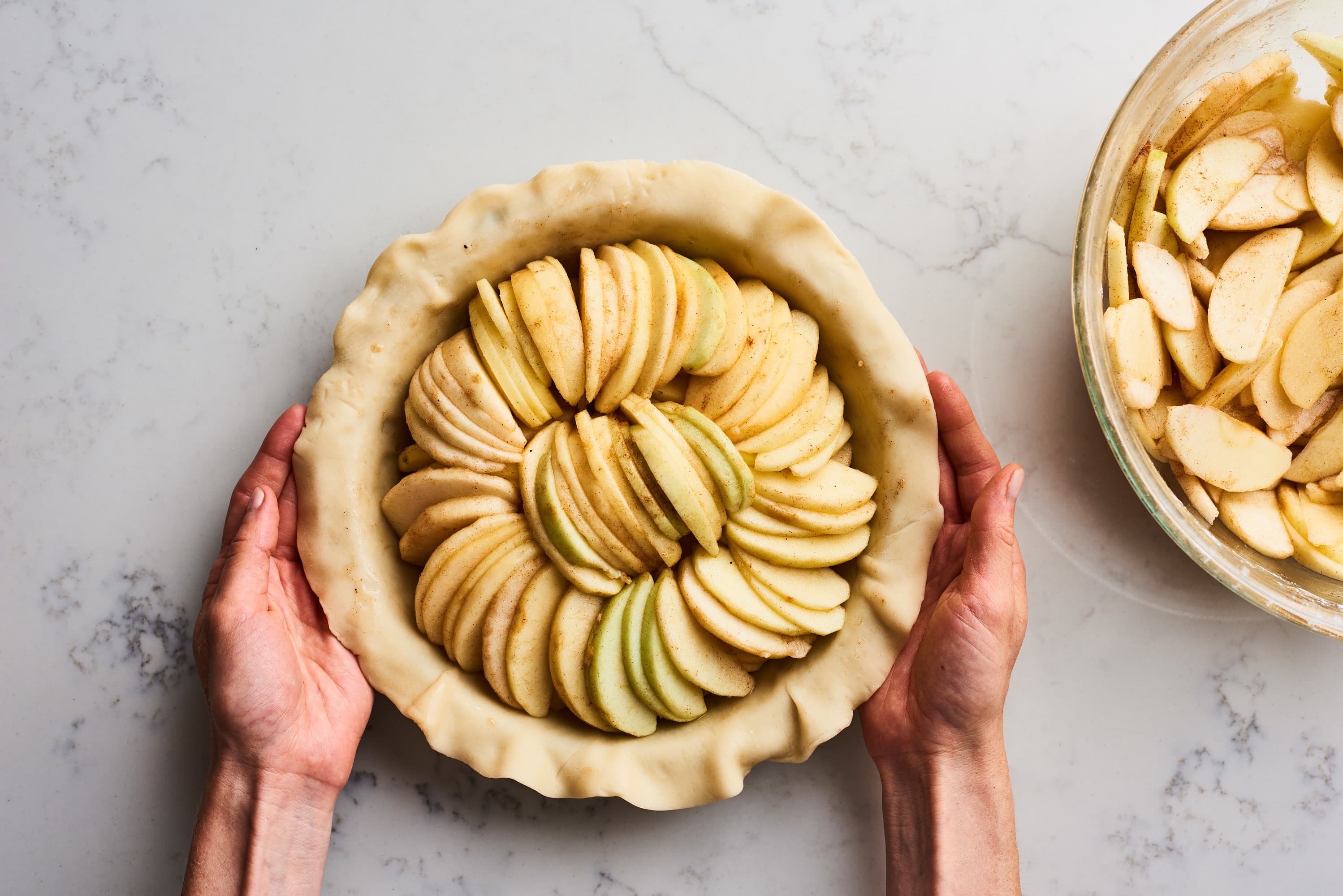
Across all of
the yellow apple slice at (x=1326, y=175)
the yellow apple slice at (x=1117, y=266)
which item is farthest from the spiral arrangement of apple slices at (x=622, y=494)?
the yellow apple slice at (x=1326, y=175)

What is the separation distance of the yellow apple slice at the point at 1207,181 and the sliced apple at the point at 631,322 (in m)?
1.41

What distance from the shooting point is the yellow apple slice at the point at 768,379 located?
2051mm

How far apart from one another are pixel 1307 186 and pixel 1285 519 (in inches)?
35.4

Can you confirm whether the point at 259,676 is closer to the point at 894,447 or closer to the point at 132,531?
the point at 132,531

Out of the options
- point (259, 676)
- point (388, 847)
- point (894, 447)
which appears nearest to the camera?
point (259, 676)

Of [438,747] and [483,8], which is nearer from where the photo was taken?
[438,747]

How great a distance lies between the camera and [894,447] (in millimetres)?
2139

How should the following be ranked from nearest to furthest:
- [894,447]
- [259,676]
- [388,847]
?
[259,676] → [894,447] → [388,847]

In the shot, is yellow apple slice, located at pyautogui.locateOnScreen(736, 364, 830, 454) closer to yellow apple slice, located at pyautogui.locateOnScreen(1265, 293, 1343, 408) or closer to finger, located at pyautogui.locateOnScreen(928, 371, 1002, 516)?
finger, located at pyautogui.locateOnScreen(928, 371, 1002, 516)

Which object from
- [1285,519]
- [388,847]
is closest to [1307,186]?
[1285,519]

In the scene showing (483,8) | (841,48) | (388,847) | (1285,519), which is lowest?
(1285,519)

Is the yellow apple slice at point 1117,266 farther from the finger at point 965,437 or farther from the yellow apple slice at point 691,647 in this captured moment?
the yellow apple slice at point 691,647

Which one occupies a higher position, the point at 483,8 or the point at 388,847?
the point at 483,8

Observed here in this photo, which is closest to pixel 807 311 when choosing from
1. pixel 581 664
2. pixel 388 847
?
pixel 581 664
